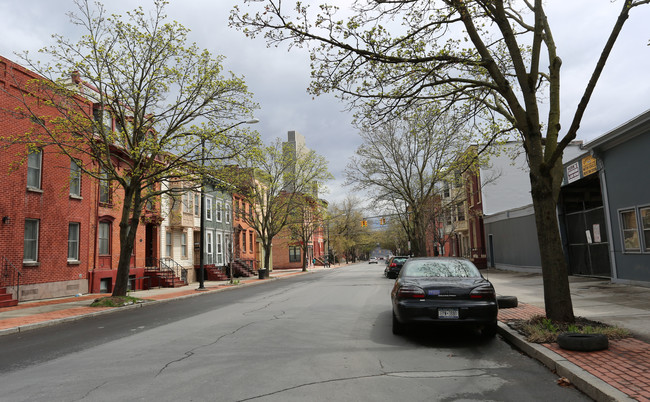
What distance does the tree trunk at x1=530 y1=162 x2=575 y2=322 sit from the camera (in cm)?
748

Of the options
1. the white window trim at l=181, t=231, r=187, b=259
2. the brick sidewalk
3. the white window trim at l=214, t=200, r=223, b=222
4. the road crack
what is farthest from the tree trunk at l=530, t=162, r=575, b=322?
the white window trim at l=214, t=200, r=223, b=222

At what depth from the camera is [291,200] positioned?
38.1 m

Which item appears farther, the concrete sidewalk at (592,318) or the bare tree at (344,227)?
the bare tree at (344,227)

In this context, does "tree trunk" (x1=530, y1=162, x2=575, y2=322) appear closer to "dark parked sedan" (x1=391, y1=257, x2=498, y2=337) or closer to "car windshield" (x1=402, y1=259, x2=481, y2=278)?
"dark parked sedan" (x1=391, y1=257, x2=498, y2=337)

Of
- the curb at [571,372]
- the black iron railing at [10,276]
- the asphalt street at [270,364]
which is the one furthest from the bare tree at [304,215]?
the curb at [571,372]

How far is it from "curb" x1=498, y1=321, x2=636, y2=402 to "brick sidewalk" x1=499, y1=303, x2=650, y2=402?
0.27 ft

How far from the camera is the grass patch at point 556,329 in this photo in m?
6.74

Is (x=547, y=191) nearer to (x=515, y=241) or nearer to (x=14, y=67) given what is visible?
(x=14, y=67)

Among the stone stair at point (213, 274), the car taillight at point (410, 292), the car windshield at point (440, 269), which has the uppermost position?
the car windshield at point (440, 269)

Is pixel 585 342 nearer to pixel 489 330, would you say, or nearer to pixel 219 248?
pixel 489 330

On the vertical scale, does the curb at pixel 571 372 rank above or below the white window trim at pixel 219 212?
below

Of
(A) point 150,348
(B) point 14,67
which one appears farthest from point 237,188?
(A) point 150,348

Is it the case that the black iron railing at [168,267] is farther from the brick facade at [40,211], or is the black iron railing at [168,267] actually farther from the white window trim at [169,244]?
the brick facade at [40,211]

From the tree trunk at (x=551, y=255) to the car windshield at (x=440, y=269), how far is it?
1191mm
